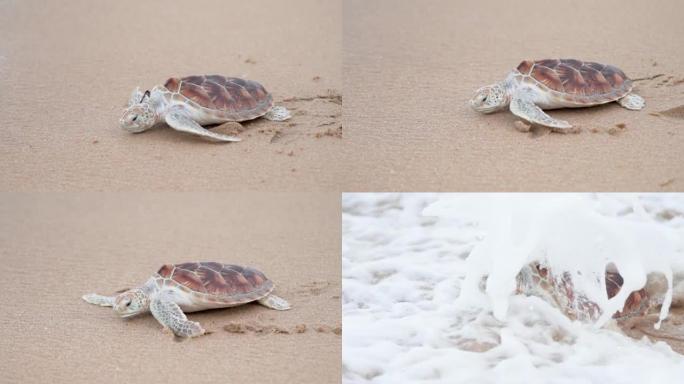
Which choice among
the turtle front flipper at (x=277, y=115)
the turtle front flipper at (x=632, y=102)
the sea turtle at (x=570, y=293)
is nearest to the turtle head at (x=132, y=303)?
the turtle front flipper at (x=277, y=115)

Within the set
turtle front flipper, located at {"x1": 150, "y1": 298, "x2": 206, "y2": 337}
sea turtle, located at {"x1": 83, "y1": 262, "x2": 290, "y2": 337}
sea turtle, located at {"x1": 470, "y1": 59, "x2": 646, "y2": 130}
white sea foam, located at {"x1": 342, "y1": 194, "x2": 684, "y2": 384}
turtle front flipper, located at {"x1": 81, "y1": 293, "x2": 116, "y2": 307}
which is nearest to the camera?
white sea foam, located at {"x1": 342, "y1": 194, "x2": 684, "y2": 384}

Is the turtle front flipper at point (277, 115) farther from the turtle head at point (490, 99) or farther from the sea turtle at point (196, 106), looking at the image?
the turtle head at point (490, 99)

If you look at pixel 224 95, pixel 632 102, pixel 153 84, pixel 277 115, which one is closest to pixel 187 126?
pixel 224 95

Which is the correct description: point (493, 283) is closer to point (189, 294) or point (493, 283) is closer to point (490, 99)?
point (490, 99)

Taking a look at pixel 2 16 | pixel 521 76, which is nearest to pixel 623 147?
pixel 521 76

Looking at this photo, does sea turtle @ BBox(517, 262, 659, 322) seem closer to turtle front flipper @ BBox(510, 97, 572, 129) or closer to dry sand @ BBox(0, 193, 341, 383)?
turtle front flipper @ BBox(510, 97, 572, 129)

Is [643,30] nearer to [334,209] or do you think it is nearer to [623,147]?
[623,147]

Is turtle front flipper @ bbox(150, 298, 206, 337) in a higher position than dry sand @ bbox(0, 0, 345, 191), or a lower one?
lower

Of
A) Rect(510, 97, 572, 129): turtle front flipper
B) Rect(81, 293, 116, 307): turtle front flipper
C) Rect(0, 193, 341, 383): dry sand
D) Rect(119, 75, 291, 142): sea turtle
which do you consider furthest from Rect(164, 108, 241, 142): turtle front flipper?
Rect(510, 97, 572, 129): turtle front flipper
